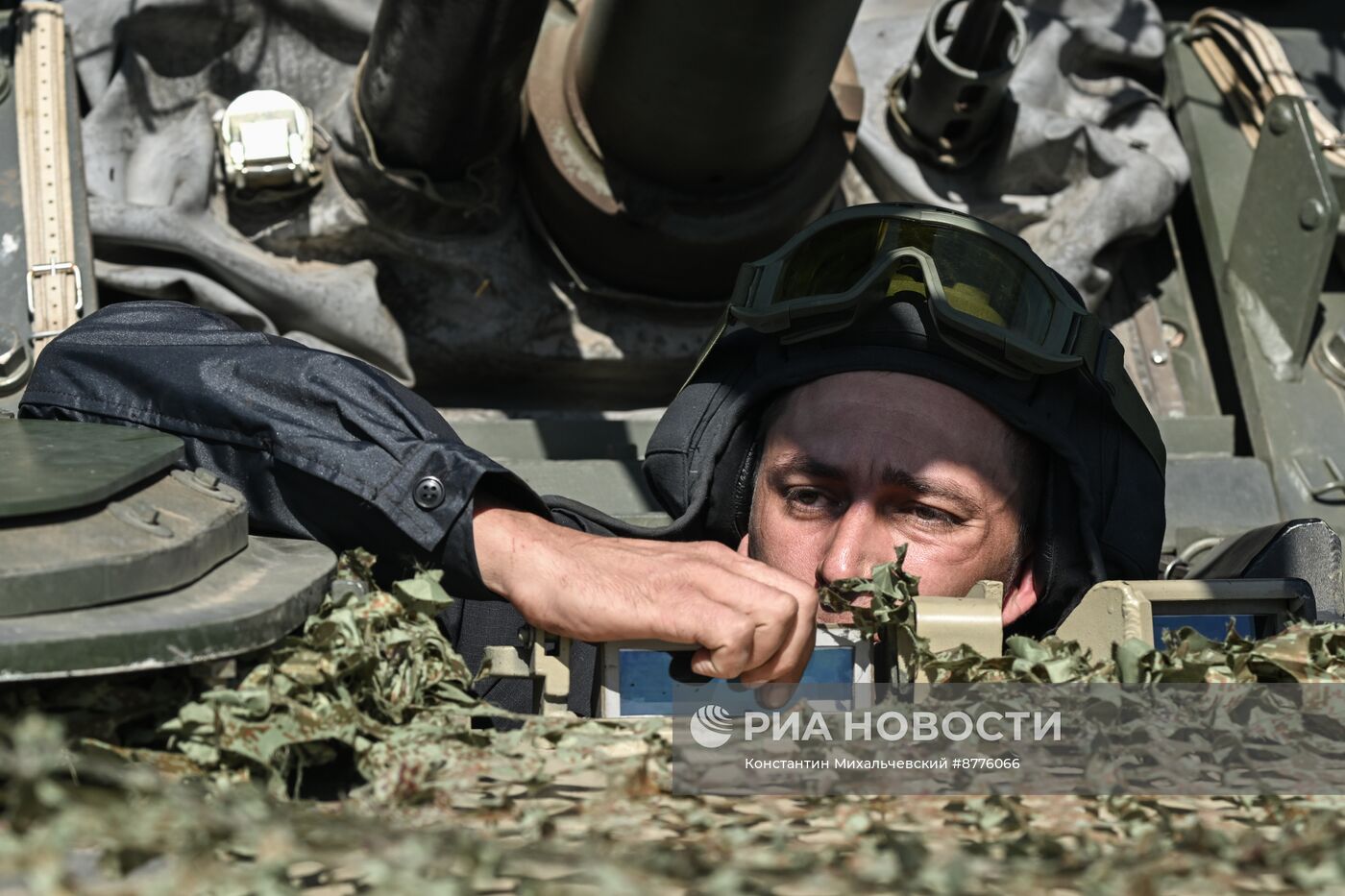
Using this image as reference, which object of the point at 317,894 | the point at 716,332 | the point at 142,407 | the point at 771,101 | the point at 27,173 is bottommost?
the point at 317,894

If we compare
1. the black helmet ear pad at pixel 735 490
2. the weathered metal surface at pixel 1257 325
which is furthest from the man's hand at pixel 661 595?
the weathered metal surface at pixel 1257 325

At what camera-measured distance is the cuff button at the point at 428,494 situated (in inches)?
75.0

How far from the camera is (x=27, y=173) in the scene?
3020mm

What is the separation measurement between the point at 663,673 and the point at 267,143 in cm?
188

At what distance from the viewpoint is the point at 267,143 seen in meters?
3.19

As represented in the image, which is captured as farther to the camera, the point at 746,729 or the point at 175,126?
the point at 175,126

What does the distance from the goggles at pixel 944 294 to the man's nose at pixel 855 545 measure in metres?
0.30

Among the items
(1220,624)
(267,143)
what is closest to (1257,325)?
(1220,624)

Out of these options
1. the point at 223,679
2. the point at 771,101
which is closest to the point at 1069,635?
the point at 223,679

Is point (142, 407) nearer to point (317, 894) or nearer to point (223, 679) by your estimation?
point (223, 679)

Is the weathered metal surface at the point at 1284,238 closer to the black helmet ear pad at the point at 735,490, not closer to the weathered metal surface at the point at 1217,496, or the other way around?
the weathered metal surface at the point at 1217,496

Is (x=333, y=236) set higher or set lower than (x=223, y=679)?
higher

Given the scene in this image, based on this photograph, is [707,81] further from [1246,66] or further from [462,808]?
[462,808]

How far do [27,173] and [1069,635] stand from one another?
2.18m
